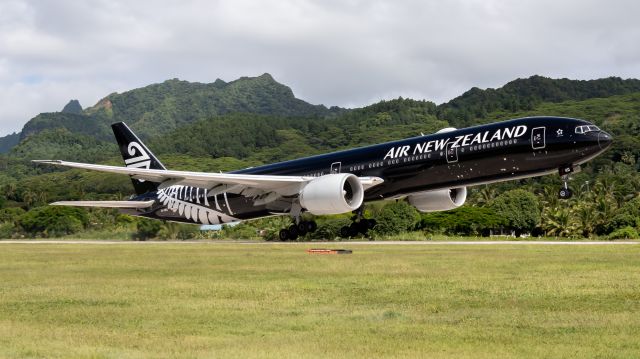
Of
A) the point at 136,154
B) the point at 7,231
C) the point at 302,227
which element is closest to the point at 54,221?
the point at 7,231

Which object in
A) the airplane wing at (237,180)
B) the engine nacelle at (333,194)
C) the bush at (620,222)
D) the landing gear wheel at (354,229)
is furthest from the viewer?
the bush at (620,222)

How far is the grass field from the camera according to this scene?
44.6 feet

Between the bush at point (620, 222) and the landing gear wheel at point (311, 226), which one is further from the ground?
the landing gear wheel at point (311, 226)

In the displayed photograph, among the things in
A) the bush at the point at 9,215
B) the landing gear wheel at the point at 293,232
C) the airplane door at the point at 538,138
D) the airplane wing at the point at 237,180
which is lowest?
the landing gear wheel at the point at 293,232

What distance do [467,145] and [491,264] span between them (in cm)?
635

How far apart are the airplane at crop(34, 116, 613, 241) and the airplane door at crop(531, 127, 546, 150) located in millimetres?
43

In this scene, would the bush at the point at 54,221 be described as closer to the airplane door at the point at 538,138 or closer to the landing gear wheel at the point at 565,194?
the airplane door at the point at 538,138

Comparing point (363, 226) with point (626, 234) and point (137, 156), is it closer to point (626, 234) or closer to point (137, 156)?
point (137, 156)

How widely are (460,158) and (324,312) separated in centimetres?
2042

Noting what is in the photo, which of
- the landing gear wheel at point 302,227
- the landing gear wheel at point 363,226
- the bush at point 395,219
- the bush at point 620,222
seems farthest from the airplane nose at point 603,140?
the bush at point 620,222

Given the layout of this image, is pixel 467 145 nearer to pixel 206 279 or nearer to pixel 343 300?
pixel 206 279

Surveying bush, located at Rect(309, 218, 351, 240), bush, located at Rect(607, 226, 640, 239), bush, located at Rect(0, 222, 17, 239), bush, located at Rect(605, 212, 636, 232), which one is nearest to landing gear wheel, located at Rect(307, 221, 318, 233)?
bush, located at Rect(309, 218, 351, 240)

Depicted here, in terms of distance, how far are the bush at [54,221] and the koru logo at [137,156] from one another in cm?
3891

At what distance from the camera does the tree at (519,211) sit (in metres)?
103
